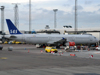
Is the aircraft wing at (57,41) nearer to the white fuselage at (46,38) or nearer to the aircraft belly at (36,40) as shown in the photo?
the white fuselage at (46,38)

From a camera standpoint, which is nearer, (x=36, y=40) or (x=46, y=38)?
(x=36, y=40)

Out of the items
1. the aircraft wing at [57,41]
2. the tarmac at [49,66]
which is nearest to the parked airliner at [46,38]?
the aircraft wing at [57,41]

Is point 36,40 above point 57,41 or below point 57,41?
above

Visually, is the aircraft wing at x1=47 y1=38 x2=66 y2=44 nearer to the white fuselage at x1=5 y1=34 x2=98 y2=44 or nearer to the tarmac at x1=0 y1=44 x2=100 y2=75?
the white fuselage at x1=5 y1=34 x2=98 y2=44

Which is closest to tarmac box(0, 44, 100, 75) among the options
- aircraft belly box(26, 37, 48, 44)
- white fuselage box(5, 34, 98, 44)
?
white fuselage box(5, 34, 98, 44)

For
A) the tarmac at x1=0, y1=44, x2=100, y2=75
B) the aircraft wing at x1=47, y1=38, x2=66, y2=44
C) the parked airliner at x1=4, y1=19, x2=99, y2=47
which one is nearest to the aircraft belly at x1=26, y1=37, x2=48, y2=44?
the parked airliner at x1=4, y1=19, x2=99, y2=47

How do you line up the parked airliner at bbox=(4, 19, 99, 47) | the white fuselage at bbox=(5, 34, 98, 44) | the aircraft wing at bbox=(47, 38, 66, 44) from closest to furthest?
the parked airliner at bbox=(4, 19, 99, 47)
the white fuselage at bbox=(5, 34, 98, 44)
the aircraft wing at bbox=(47, 38, 66, 44)

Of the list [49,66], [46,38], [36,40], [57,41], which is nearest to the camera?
[49,66]

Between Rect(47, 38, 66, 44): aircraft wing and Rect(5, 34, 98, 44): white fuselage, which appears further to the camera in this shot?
Rect(47, 38, 66, 44): aircraft wing

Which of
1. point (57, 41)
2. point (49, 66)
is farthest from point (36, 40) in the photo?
point (49, 66)

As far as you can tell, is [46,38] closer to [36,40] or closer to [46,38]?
[46,38]

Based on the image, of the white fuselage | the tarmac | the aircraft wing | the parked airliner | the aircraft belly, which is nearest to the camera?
the tarmac

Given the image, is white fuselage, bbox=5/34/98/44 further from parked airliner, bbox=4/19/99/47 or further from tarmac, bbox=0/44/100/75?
tarmac, bbox=0/44/100/75

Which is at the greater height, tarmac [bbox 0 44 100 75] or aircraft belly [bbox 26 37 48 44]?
aircraft belly [bbox 26 37 48 44]
